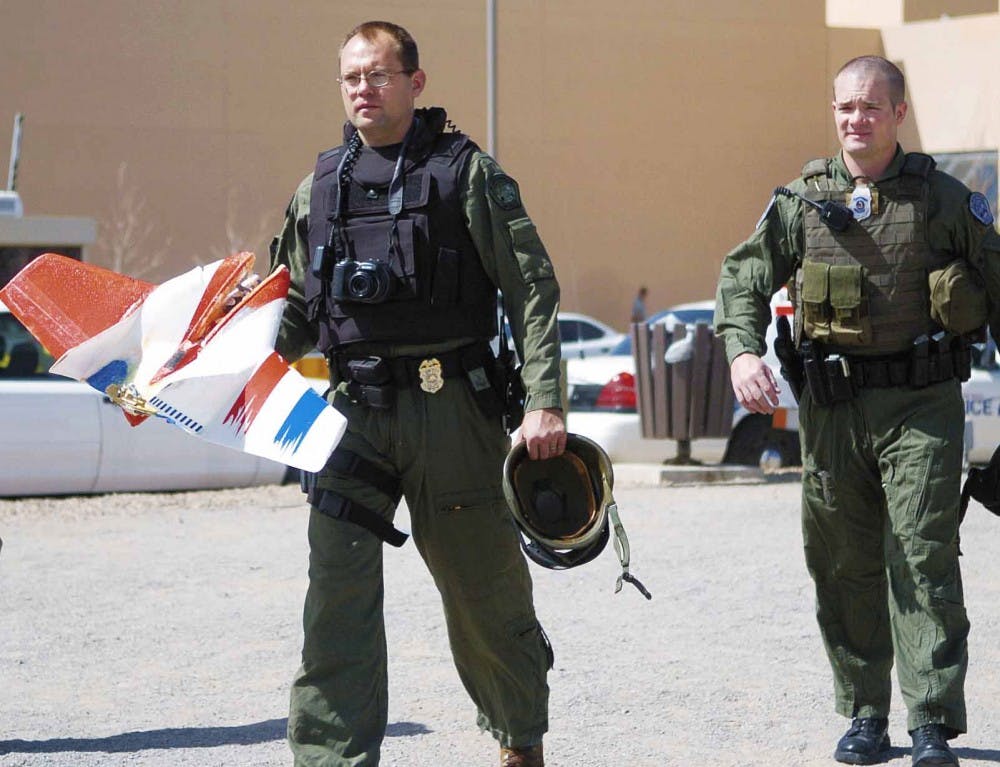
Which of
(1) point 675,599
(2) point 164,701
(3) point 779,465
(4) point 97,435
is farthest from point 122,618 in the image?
(3) point 779,465

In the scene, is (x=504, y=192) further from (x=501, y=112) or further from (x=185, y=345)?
(x=501, y=112)

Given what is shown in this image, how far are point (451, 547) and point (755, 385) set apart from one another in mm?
984

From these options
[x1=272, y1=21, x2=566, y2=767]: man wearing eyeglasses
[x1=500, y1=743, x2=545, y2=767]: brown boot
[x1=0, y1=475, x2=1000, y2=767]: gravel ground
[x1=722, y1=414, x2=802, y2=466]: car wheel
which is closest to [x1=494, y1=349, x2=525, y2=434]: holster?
[x1=272, y1=21, x2=566, y2=767]: man wearing eyeglasses

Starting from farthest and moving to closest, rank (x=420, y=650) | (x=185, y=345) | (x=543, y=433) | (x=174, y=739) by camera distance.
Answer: (x=420, y=650)
(x=174, y=739)
(x=185, y=345)
(x=543, y=433)

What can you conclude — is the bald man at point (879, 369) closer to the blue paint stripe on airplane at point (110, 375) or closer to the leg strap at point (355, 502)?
the leg strap at point (355, 502)

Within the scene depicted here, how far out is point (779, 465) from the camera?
1362cm

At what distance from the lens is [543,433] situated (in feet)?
14.9

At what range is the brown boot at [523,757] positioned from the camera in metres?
4.82

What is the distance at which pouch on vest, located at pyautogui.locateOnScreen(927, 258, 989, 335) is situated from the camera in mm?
4996

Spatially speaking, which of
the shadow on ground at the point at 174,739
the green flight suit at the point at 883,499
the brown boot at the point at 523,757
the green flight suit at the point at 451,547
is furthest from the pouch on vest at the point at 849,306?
the shadow on ground at the point at 174,739

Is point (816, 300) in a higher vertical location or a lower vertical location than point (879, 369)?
higher

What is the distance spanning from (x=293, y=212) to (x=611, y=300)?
3349cm

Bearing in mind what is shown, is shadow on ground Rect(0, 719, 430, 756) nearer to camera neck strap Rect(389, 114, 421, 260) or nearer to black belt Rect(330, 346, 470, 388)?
black belt Rect(330, 346, 470, 388)

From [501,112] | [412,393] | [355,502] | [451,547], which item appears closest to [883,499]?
Answer: [451,547]
